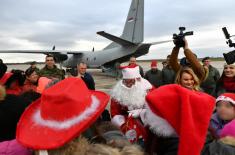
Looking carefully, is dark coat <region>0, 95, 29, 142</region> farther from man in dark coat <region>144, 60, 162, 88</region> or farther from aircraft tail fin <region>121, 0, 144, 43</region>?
aircraft tail fin <region>121, 0, 144, 43</region>

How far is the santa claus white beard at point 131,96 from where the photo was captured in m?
3.47

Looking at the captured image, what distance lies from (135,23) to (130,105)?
2239 centimetres

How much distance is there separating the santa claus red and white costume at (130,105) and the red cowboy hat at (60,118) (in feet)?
5.40

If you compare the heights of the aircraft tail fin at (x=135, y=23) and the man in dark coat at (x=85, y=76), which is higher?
the aircraft tail fin at (x=135, y=23)

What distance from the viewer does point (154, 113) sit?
2129 millimetres

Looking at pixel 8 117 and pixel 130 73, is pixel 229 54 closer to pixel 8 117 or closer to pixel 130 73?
pixel 130 73

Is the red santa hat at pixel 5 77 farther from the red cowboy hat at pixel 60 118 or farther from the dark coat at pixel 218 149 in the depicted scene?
the dark coat at pixel 218 149

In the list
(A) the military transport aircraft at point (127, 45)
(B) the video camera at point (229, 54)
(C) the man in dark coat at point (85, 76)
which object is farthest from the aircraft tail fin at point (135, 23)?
(B) the video camera at point (229, 54)

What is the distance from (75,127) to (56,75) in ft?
18.6

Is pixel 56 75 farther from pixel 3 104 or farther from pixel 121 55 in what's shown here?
pixel 121 55

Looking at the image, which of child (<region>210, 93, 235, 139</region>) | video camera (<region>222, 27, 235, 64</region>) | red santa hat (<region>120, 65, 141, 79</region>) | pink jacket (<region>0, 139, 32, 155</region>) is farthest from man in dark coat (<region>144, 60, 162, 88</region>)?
pink jacket (<region>0, 139, 32, 155</region>)

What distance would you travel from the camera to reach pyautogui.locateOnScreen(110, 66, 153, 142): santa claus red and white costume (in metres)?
3.20

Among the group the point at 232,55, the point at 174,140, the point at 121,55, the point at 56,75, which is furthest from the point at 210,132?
the point at 121,55

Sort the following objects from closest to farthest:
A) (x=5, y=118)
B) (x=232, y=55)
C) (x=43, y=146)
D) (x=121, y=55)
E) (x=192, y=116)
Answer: (x=43, y=146)
(x=192, y=116)
(x=5, y=118)
(x=232, y=55)
(x=121, y=55)
